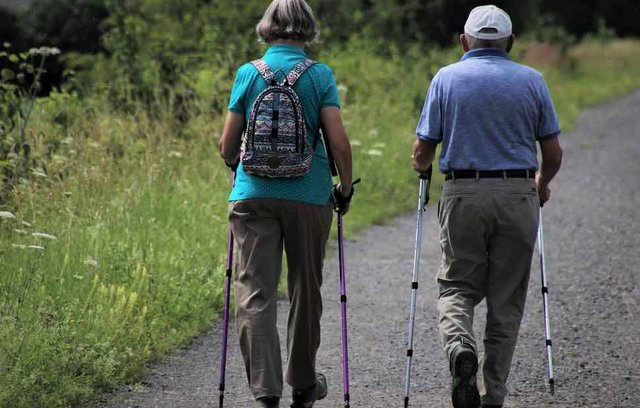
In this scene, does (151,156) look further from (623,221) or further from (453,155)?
(453,155)

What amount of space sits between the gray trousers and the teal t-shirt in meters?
0.64

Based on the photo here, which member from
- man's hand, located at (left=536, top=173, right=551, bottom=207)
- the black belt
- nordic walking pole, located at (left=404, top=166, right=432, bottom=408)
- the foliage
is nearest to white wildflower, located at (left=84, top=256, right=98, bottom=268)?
the foliage

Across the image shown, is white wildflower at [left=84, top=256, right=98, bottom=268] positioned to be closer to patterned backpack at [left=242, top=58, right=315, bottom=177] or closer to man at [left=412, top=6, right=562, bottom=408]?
patterned backpack at [left=242, top=58, right=315, bottom=177]

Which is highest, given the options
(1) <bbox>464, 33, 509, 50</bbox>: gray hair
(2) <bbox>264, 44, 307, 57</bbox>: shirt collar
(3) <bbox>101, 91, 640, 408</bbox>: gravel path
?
(1) <bbox>464, 33, 509, 50</bbox>: gray hair

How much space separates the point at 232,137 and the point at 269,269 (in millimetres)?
590

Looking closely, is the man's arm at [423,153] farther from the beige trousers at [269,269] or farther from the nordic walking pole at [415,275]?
the beige trousers at [269,269]

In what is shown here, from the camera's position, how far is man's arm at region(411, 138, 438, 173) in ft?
18.6

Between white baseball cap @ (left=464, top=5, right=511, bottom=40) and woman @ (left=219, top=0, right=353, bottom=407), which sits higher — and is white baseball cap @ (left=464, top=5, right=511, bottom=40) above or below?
above

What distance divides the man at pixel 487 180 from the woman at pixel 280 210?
0.49 metres

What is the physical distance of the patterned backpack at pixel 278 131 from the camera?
207 inches

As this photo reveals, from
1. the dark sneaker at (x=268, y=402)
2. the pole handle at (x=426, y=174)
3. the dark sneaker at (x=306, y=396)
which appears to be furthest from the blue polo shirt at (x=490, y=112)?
the dark sneaker at (x=268, y=402)

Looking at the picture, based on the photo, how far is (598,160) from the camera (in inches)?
660

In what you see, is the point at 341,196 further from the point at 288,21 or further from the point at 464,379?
the point at 464,379

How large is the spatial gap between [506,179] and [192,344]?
101 inches
